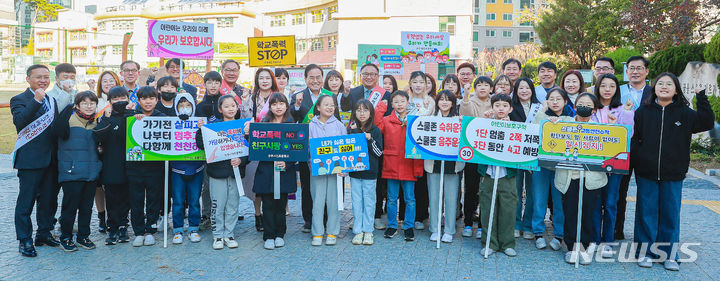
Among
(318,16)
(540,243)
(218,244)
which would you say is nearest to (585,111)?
(540,243)

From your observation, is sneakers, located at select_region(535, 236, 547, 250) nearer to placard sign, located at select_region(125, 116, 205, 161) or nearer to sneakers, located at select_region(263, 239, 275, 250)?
sneakers, located at select_region(263, 239, 275, 250)

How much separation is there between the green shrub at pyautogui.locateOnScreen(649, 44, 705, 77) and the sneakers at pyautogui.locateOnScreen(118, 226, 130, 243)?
13.4 meters

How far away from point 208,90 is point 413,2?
42272 millimetres

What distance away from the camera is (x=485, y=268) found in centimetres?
524

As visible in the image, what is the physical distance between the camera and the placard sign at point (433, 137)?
5.84 meters

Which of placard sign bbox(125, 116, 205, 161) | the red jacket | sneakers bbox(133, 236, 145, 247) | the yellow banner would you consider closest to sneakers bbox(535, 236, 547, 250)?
the red jacket

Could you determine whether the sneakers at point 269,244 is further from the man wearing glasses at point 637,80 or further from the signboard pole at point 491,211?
the man wearing glasses at point 637,80

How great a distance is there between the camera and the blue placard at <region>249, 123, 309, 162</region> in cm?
586

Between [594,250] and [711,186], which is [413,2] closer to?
[711,186]

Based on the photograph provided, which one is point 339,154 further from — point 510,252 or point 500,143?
point 510,252

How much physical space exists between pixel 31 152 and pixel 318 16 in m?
52.0

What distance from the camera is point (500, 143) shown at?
559cm

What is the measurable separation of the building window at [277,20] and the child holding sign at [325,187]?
56334mm

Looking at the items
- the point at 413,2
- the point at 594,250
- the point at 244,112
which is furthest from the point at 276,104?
the point at 413,2
